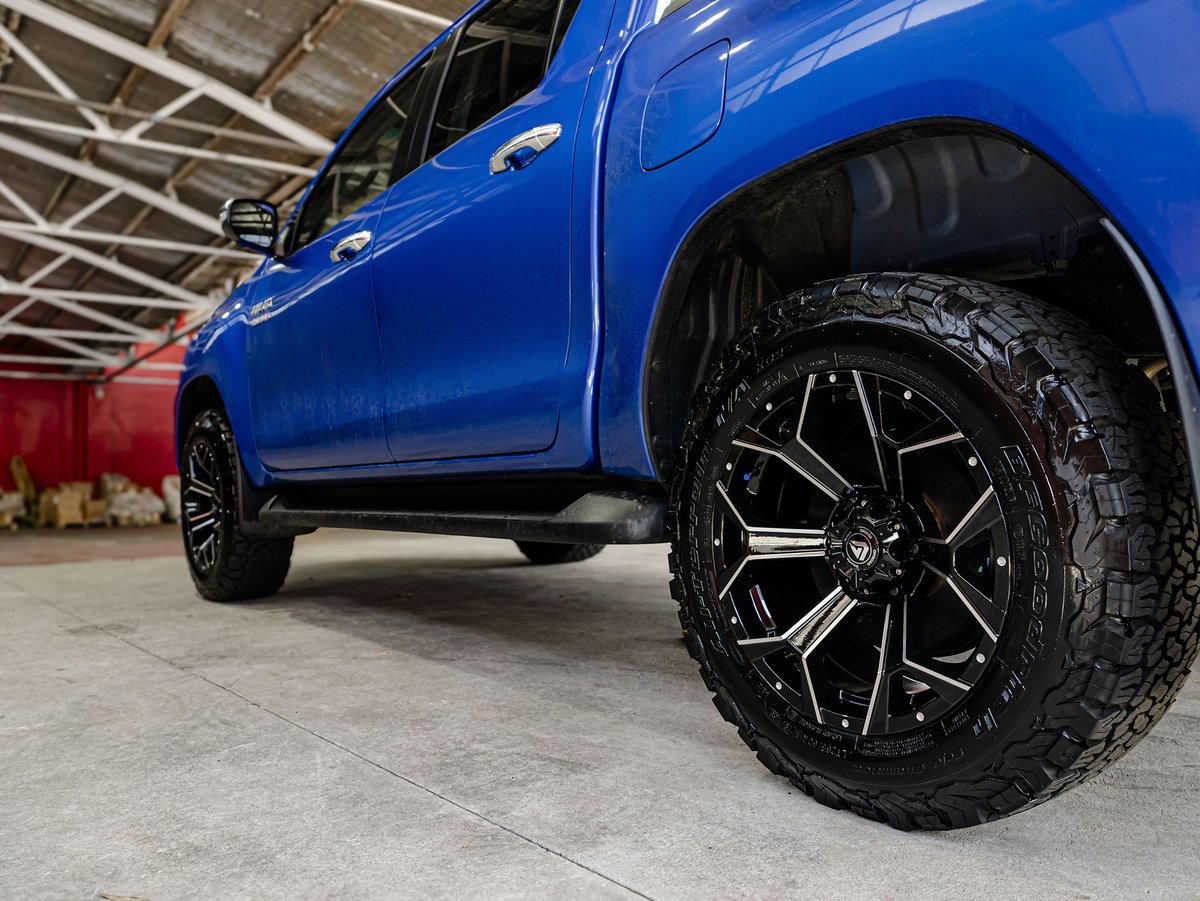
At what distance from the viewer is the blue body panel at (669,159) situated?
101 centimetres

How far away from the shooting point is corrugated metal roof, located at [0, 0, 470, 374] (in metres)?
7.24

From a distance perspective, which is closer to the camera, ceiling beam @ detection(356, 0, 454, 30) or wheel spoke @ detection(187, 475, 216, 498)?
wheel spoke @ detection(187, 475, 216, 498)

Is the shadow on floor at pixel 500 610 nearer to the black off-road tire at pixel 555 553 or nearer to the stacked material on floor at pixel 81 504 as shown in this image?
the black off-road tire at pixel 555 553

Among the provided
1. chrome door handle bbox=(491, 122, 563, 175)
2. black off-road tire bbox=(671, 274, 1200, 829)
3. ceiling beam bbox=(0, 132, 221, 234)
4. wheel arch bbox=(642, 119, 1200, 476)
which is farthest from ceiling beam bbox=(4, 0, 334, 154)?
black off-road tire bbox=(671, 274, 1200, 829)

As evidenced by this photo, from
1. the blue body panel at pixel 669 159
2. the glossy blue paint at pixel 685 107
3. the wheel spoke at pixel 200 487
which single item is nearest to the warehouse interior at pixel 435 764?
the wheel spoke at pixel 200 487

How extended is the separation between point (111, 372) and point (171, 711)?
67.9ft

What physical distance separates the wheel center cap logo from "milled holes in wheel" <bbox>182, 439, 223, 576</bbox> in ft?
9.56

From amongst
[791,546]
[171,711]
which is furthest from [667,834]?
[171,711]

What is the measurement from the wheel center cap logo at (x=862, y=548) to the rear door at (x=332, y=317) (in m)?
1.57

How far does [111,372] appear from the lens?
20078mm

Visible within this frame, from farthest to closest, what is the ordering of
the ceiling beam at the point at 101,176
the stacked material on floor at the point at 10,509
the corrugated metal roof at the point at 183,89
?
1. the stacked material on floor at the point at 10,509
2. the ceiling beam at the point at 101,176
3. the corrugated metal roof at the point at 183,89

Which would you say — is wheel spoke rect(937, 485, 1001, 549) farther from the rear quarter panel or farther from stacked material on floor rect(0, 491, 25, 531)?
stacked material on floor rect(0, 491, 25, 531)

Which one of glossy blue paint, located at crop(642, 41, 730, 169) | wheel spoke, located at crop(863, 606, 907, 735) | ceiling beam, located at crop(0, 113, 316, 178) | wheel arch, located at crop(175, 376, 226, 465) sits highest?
ceiling beam, located at crop(0, 113, 316, 178)

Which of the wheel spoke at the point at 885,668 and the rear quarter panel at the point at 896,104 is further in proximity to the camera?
the wheel spoke at the point at 885,668
